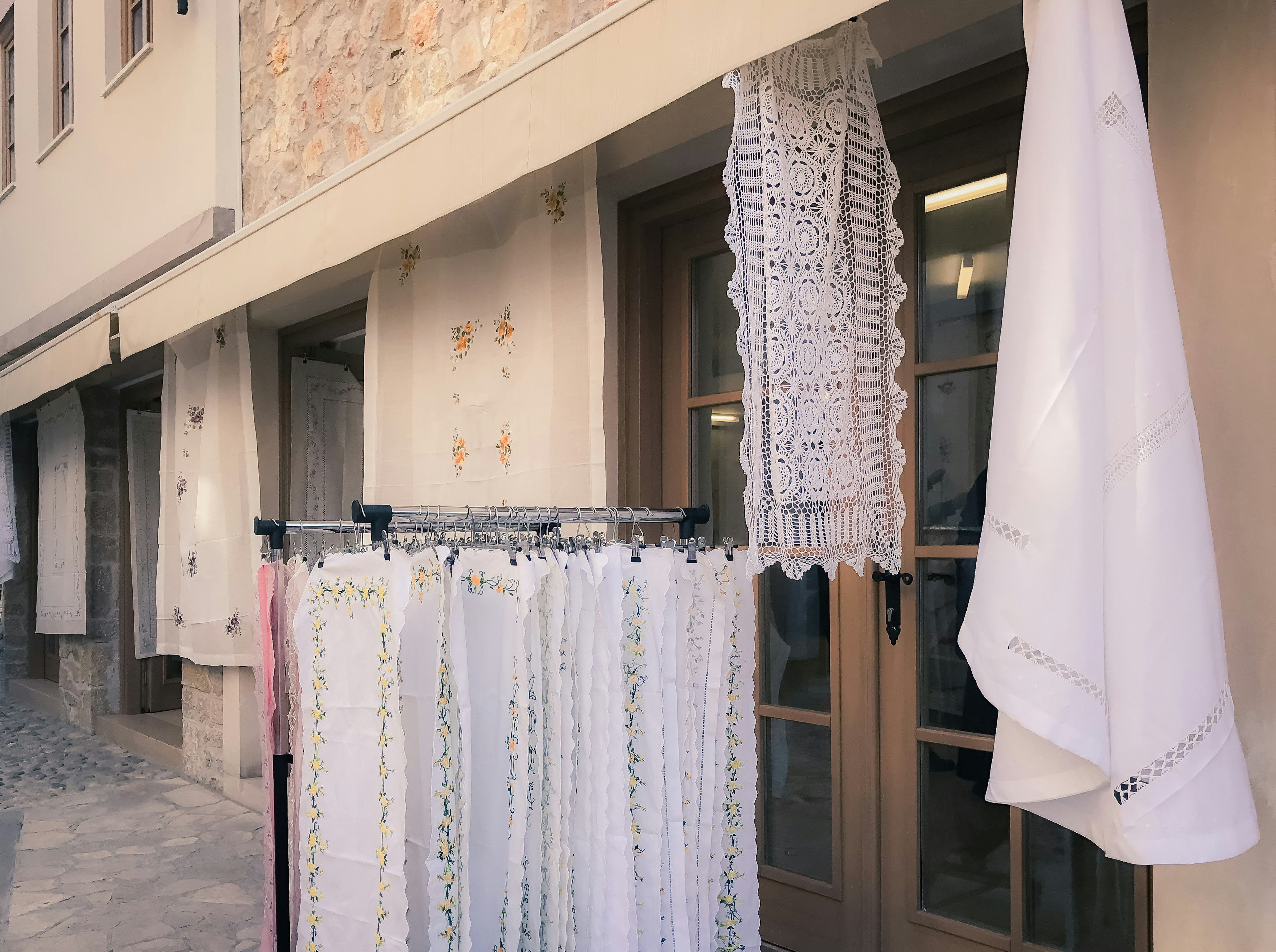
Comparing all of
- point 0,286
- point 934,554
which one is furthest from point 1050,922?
point 0,286

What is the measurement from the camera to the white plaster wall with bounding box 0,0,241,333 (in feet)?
13.6

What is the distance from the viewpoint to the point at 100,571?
240 inches

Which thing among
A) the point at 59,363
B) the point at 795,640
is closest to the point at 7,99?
the point at 59,363

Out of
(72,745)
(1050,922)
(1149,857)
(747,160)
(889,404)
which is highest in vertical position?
(747,160)

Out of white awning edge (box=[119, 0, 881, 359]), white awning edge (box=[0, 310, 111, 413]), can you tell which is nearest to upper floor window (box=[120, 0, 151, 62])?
white awning edge (box=[0, 310, 111, 413])

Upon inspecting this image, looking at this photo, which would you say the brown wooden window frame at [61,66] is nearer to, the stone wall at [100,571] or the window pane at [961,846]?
the stone wall at [100,571]

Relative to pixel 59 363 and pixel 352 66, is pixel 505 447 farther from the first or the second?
pixel 59 363

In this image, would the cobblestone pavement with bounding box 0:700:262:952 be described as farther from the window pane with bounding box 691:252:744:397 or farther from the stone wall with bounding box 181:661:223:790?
the window pane with bounding box 691:252:744:397

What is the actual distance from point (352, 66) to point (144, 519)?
4.06 m

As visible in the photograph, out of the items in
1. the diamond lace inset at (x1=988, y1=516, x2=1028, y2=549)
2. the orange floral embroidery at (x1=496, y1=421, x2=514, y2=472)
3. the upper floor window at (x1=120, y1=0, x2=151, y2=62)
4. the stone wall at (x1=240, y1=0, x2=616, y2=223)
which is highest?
the upper floor window at (x1=120, y1=0, x2=151, y2=62)

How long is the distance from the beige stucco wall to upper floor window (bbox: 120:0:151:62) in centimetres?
531

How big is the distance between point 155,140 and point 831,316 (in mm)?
4473

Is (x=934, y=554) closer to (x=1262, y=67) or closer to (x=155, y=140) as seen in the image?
(x=1262, y=67)

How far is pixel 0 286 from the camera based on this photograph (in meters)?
6.68
